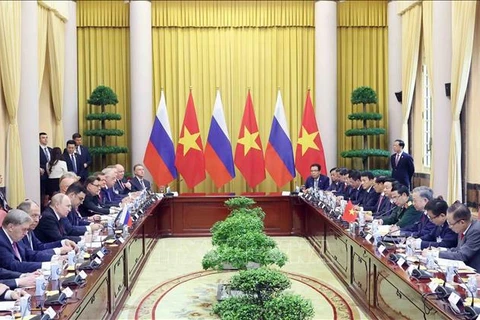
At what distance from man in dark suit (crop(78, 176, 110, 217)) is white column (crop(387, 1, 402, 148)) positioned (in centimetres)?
621

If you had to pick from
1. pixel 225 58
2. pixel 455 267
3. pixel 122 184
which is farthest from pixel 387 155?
pixel 455 267

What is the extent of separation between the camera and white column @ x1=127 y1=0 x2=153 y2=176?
1058cm

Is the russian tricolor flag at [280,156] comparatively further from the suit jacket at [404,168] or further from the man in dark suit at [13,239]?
the man in dark suit at [13,239]

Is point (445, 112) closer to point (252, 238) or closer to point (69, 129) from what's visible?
point (252, 238)

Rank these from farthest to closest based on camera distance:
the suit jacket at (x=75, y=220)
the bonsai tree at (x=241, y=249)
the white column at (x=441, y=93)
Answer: the white column at (x=441, y=93)
the suit jacket at (x=75, y=220)
the bonsai tree at (x=241, y=249)

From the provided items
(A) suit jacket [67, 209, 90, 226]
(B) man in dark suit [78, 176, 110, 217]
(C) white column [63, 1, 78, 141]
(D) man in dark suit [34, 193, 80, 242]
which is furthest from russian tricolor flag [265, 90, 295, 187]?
(D) man in dark suit [34, 193, 80, 242]

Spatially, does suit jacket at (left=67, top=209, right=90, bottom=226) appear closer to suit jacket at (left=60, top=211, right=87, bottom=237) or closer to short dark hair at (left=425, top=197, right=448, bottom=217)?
suit jacket at (left=60, top=211, right=87, bottom=237)

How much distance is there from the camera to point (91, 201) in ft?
22.1

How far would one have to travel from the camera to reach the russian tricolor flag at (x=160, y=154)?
31.6 feet

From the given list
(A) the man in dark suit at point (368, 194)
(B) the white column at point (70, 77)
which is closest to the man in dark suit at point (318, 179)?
(A) the man in dark suit at point (368, 194)

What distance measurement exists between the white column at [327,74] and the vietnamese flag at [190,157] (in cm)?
258

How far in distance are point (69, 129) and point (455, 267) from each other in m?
8.73

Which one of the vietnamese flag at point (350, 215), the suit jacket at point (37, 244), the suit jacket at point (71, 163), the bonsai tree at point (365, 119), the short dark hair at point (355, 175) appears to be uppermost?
the bonsai tree at point (365, 119)

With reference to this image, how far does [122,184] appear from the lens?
28.5ft
